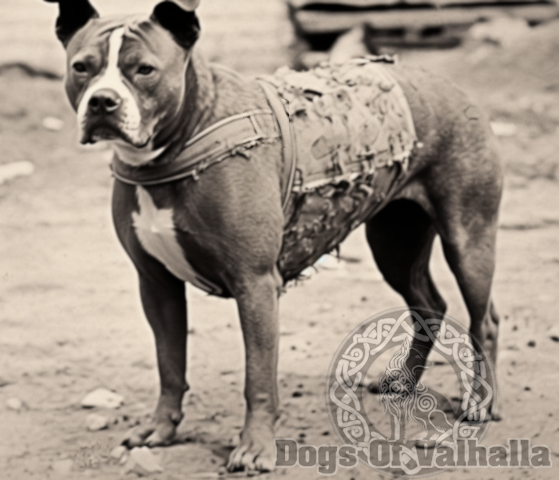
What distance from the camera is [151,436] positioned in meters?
4.45

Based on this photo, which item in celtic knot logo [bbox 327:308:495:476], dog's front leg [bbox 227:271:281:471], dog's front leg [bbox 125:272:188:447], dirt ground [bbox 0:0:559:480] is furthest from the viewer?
dirt ground [bbox 0:0:559:480]

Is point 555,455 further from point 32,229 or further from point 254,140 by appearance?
point 32,229

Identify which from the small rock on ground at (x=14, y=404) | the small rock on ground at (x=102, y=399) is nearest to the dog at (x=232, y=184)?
the small rock on ground at (x=102, y=399)

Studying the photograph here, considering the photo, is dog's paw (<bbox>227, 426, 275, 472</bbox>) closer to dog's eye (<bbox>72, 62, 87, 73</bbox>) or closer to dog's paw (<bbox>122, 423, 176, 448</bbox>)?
dog's paw (<bbox>122, 423, 176, 448</bbox>)

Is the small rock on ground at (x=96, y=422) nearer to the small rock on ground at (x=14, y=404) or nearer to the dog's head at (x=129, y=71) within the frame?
the small rock on ground at (x=14, y=404)

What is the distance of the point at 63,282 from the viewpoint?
706cm

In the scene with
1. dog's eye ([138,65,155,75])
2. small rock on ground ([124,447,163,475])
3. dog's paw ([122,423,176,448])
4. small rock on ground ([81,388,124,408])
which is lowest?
small rock on ground ([81,388,124,408])

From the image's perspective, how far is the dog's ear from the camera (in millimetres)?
3844

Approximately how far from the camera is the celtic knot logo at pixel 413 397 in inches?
177

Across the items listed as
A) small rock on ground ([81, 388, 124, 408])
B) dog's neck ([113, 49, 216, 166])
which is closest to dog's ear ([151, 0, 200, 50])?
dog's neck ([113, 49, 216, 166])

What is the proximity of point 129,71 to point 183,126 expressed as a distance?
0.33m

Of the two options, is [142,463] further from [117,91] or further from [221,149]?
[117,91]

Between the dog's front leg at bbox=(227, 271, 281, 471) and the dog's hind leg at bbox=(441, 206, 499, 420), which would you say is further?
the dog's hind leg at bbox=(441, 206, 499, 420)

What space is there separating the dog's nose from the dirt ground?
1.48 m
